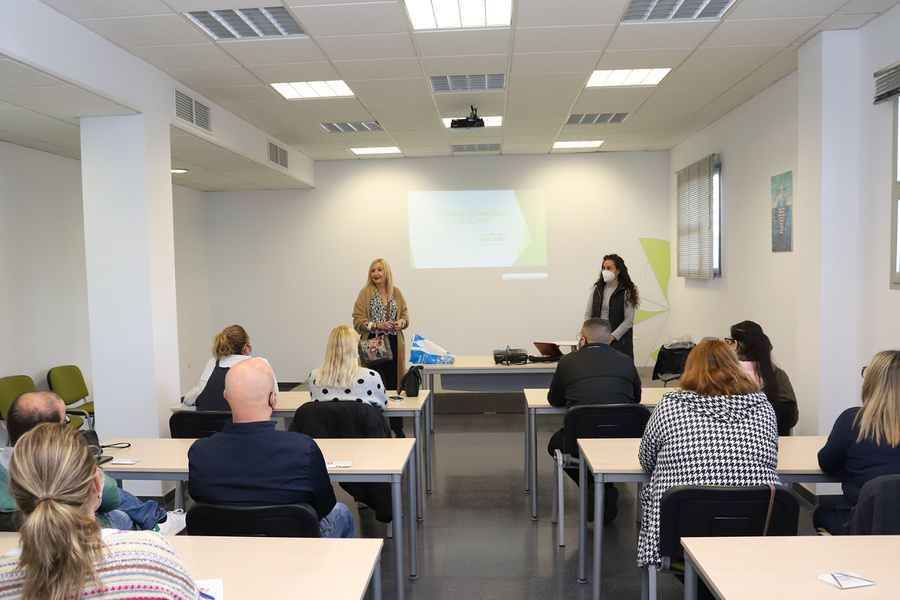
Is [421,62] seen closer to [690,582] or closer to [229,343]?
[229,343]

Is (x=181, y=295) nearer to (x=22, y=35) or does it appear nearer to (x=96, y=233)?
(x=96, y=233)

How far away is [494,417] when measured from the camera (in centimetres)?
686

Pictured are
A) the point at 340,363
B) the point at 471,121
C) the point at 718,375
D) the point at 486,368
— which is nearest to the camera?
the point at 718,375

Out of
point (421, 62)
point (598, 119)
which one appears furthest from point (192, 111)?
point (598, 119)

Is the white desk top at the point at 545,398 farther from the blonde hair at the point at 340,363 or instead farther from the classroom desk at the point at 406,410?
the blonde hair at the point at 340,363

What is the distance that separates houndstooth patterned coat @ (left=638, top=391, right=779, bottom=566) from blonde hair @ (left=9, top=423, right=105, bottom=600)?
6.30 feet

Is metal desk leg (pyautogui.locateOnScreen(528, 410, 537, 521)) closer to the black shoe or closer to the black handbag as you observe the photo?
the black shoe

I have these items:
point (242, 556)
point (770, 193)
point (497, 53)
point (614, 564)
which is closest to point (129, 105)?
point (497, 53)

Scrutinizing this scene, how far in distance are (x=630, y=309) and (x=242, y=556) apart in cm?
429

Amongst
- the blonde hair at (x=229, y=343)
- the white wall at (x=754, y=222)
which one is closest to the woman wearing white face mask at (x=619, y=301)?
the white wall at (x=754, y=222)

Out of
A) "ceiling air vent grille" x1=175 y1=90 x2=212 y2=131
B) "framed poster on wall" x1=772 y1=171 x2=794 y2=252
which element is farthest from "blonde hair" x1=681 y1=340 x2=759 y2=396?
"ceiling air vent grille" x1=175 y1=90 x2=212 y2=131

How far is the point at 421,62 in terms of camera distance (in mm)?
4547

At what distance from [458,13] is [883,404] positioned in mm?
2878

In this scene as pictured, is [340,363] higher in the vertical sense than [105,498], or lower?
Answer: higher
